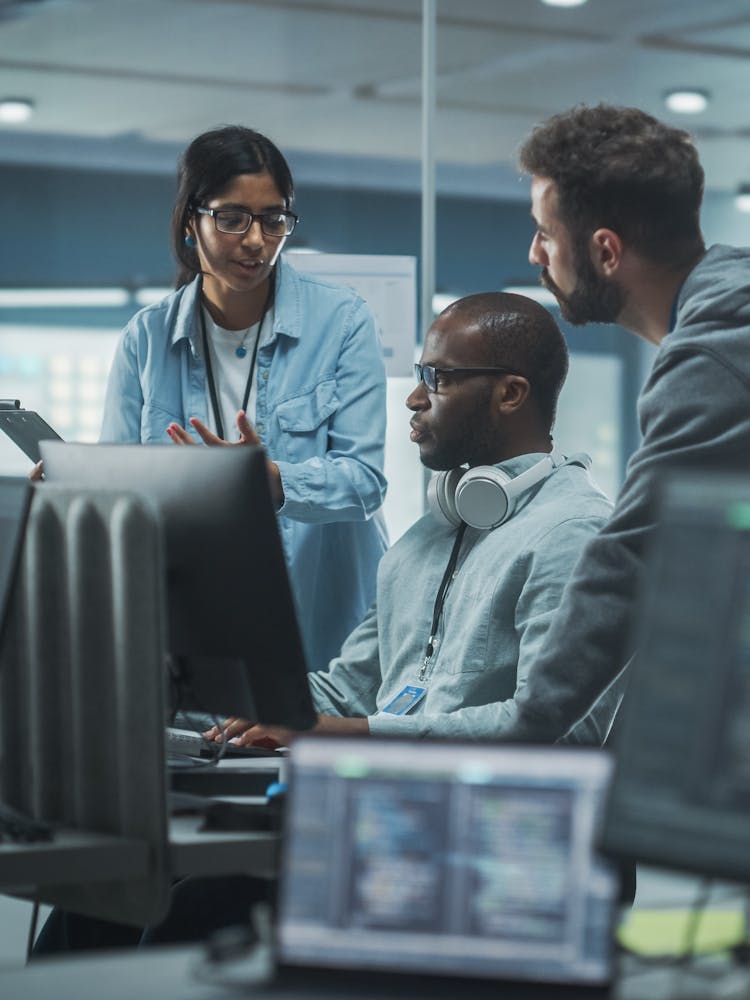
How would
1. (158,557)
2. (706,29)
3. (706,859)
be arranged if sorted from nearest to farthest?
(706,859)
(158,557)
(706,29)

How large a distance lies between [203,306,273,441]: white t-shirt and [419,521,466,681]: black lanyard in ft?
2.04

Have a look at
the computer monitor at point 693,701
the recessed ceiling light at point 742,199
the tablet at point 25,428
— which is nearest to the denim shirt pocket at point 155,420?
the tablet at point 25,428

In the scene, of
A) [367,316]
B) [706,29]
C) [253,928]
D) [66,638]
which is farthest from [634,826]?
[706,29]

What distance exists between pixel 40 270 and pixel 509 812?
14.6ft

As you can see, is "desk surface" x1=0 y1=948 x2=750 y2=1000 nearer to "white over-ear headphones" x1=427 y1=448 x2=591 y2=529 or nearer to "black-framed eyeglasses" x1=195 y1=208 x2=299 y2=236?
"white over-ear headphones" x1=427 y1=448 x2=591 y2=529

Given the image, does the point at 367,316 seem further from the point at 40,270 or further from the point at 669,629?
the point at 40,270

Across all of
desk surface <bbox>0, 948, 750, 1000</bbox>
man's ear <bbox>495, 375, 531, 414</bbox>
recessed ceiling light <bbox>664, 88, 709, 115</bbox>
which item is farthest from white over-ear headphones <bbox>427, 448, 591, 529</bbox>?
recessed ceiling light <bbox>664, 88, 709, 115</bbox>

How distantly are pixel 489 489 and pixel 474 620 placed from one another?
189mm

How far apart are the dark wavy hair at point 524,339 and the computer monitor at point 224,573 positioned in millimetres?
820

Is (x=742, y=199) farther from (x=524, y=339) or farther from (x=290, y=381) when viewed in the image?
(x=524, y=339)

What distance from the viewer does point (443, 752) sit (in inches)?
40.4

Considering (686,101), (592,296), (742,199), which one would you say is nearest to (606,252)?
(592,296)

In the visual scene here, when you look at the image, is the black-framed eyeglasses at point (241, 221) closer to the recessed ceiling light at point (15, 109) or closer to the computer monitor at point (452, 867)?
the computer monitor at point (452, 867)

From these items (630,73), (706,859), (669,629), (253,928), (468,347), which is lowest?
(253,928)
